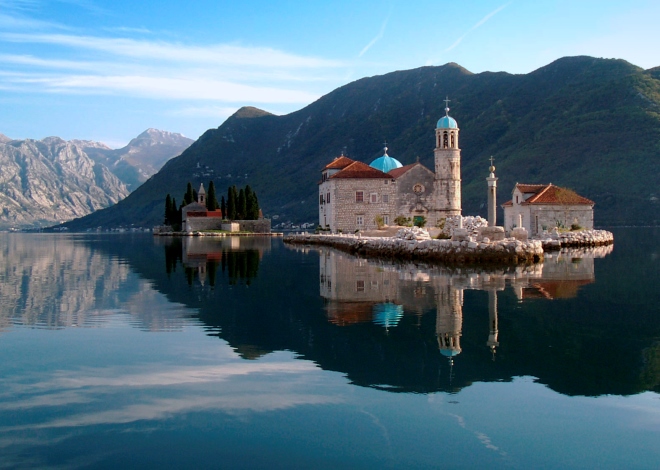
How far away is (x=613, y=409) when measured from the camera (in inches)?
327

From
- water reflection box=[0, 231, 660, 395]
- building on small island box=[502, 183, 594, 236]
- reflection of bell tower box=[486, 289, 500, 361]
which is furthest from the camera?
building on small island box=[502, 183, 594, 236]

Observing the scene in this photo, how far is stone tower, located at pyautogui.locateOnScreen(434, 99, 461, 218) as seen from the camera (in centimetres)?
5841

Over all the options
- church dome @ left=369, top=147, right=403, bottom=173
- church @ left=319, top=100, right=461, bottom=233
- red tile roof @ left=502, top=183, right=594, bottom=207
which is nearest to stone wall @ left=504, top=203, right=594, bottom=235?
red tile roof @ left=502, top=183, right=594, bottom=207

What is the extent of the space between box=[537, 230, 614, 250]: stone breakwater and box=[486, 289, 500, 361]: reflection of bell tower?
25.5m

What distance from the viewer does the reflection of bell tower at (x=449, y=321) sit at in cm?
1145

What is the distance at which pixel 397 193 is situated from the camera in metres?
59.8

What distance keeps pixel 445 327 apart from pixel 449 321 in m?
0.77

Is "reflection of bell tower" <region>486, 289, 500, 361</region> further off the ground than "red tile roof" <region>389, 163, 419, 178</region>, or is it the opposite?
"red tile roof" <region>389, 163, 419, 178</region>

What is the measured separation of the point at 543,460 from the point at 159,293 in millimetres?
15476

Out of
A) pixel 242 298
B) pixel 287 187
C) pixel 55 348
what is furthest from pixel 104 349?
pixel 287 187

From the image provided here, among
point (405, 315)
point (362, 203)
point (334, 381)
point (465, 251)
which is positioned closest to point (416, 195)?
point (362, 203)

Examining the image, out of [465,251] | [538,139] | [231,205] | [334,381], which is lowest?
[334,381]

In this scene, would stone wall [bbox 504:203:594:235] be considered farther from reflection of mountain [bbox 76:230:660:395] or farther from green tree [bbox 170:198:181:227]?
green tree [bbox 170:198:181:227]

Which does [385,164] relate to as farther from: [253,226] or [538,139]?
[538,139]
